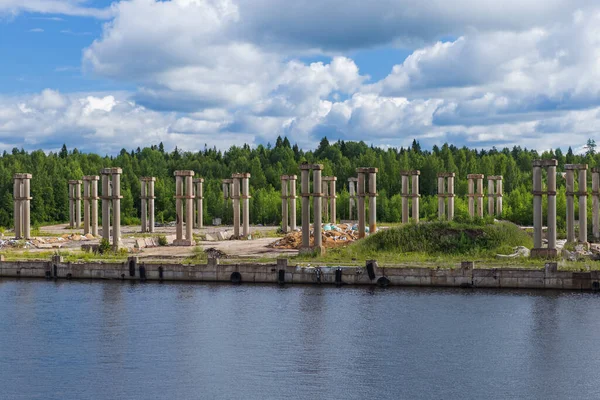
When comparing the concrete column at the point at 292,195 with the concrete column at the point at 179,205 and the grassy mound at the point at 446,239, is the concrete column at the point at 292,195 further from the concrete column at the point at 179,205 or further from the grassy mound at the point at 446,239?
the grassy mound at the point at 446,239

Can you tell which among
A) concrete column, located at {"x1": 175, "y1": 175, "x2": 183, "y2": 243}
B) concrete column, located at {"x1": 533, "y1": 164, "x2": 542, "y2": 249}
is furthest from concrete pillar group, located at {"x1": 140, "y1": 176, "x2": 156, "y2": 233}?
concrete column, located at {"x1": 533, "y1": 164, "x2": 542, "y2": 249}

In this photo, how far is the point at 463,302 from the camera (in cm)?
3869

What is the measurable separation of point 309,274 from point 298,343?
13.9 metres

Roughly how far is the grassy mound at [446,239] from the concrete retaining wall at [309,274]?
8157mm

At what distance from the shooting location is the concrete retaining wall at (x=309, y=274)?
41.2 m

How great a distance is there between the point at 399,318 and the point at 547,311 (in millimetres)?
6216

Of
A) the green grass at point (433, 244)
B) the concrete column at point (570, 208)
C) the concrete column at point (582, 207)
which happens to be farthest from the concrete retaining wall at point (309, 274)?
the concrete column at point (582, 207)

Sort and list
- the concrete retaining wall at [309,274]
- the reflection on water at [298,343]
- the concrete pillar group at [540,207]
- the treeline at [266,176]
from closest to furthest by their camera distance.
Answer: the reflection on water at [298,343] < the concrete retaining wall at [309,274] < the concrete pillar group at [540,207] < the treeline at [266,176]

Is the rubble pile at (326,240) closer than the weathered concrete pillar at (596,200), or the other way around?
the rubble pile at (326,240)

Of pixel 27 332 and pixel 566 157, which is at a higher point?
pixel 566 157

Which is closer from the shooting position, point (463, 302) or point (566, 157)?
point (463, 302)

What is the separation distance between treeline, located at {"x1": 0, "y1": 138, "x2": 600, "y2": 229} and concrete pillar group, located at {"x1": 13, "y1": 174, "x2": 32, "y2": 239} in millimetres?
37124

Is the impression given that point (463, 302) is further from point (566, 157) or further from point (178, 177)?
point (566, 157)

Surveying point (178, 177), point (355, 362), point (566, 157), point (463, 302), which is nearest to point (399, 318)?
point (463, 302)
